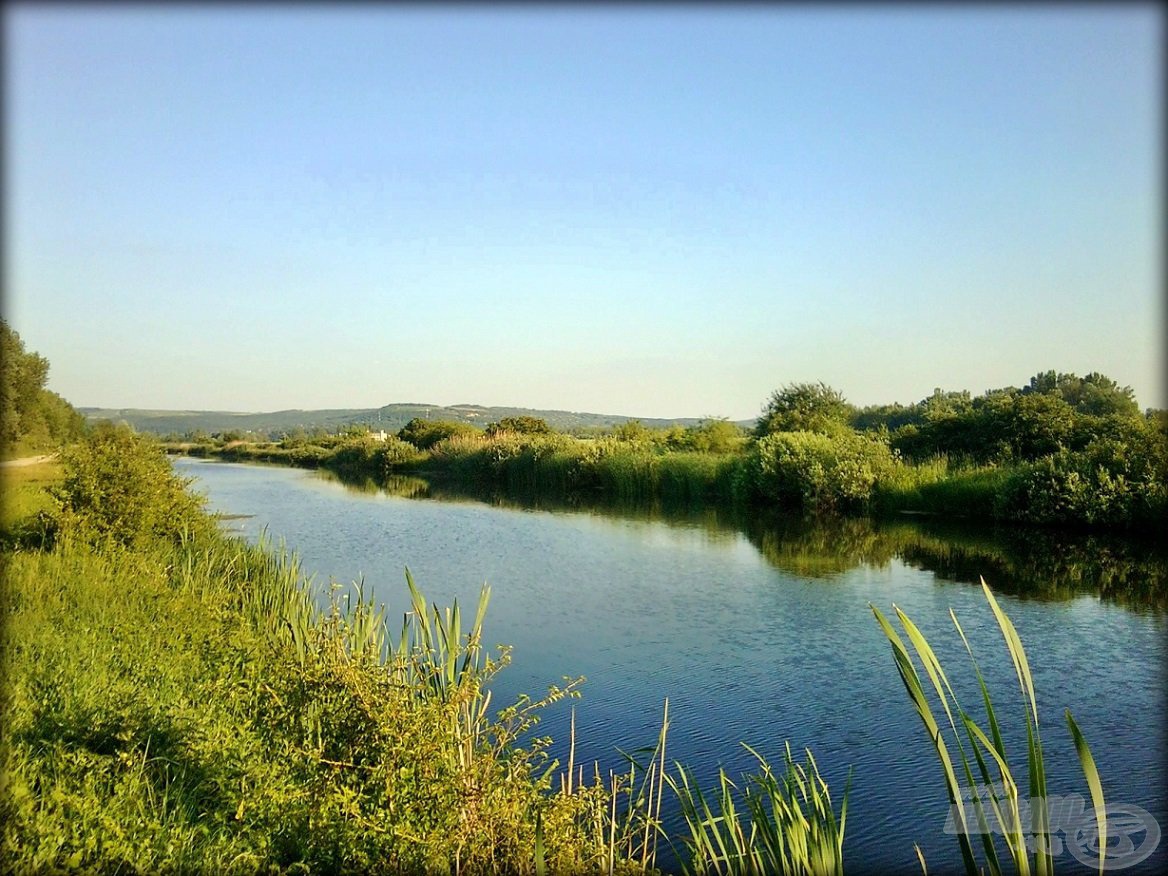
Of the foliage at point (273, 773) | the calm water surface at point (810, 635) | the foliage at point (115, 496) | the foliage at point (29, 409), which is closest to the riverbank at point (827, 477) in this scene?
the calm water surface at point (810, 635)

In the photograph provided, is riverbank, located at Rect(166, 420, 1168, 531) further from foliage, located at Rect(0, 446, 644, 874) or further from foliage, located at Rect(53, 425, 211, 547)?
foliage, located at Rect(53, 425, 211, 547)

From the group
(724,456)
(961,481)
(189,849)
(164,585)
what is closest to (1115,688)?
(189,849)

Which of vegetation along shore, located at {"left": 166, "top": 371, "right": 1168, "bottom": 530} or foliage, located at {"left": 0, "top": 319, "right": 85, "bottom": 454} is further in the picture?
vegetation along shore, located at {"left": 166, "top": 371, "right": 1168, "bottom": 530}

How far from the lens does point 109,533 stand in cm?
843

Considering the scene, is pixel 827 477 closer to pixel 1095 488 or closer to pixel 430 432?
pixel 1095 488

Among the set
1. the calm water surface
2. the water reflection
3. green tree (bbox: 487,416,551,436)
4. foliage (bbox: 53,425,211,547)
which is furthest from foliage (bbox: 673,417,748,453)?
foliage (bbox: 53,425,211,547)

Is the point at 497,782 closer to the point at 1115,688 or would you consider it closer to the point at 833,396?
the point at 1115,688


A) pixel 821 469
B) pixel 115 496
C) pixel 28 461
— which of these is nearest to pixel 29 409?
pixel 28 461

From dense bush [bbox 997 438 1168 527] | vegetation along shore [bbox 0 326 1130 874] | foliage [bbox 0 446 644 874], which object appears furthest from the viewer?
dense bush [bbox 997 438 1168 527]

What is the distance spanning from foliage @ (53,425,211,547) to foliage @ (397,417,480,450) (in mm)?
31008

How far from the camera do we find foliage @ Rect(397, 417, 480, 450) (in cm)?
4200

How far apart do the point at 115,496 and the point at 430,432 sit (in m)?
34.1

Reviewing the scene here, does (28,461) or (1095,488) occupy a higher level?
(28,461)

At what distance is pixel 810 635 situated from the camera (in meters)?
8.76
